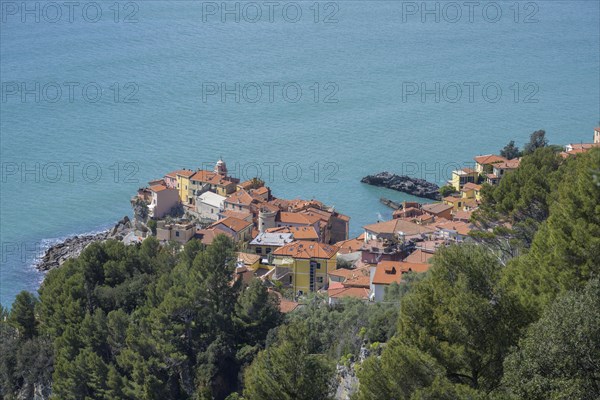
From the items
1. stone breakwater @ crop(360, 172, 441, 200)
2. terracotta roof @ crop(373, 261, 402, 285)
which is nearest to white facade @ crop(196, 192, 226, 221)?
stone breakwater @ crop(360, 172, 441, 200)

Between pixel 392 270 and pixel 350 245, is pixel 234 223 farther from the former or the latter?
pixel 392 270

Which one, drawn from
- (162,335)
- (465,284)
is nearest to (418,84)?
(162,335)

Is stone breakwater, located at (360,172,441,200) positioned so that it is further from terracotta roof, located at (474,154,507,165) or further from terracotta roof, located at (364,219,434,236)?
terracotta roof, located at (364,219,434,236)

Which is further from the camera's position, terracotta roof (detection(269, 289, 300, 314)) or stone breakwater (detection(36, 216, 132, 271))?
stone breakwater (detection(36, 216, 132, 271))

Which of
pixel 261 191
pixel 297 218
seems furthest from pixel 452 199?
pixel 261 191

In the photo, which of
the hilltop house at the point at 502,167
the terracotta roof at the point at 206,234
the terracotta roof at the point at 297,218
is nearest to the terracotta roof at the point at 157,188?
the terracotta roof at the point at 206,234

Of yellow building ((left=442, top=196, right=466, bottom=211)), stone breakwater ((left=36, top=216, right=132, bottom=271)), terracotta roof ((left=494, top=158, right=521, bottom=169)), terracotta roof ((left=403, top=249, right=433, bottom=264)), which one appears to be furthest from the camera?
terracotta roof ((left=494, top=158, right=521, bottom=169))
